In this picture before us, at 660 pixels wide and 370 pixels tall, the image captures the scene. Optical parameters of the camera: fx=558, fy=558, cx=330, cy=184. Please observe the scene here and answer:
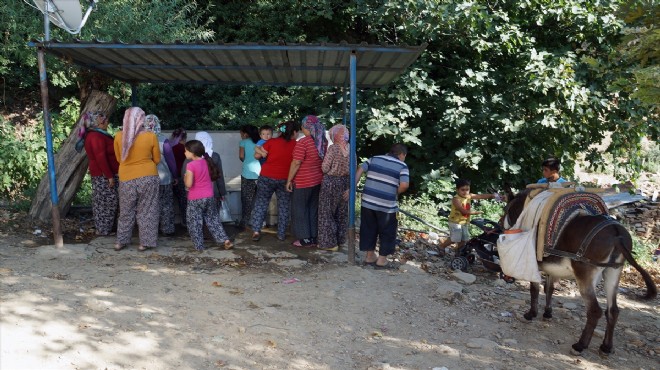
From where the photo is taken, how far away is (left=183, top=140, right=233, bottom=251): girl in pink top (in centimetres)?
711

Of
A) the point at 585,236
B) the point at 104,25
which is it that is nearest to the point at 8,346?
the point at 585,236

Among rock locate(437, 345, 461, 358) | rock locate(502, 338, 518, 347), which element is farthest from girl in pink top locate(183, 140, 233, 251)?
rock locate(502, 338, 518, 347)

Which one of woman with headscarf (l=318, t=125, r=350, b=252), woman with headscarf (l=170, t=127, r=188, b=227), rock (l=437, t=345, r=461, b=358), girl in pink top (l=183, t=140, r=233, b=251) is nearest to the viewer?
rock (l=437, t=345, r=461, b=358)

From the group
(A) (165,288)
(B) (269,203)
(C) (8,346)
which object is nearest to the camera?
(C) (8,346)

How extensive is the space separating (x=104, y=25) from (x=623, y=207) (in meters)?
13.7

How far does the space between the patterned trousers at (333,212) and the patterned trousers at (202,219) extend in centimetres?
138

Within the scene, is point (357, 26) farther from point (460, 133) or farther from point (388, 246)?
point (388, 246)

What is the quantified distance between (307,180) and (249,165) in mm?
1197

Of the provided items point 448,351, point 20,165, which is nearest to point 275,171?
point 448,351

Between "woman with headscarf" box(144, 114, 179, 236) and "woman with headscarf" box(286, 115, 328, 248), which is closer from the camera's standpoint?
"woman with headscarf" box(286, 115, 328, 248)

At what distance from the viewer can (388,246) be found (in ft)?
23.4

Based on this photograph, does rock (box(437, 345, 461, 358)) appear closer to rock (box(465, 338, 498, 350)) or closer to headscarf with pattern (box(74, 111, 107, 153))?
rock (box(465, 338, 498, 350))

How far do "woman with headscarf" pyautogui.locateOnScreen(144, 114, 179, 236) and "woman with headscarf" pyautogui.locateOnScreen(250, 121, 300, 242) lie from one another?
3.95 ft

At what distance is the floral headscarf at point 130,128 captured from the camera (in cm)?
691
